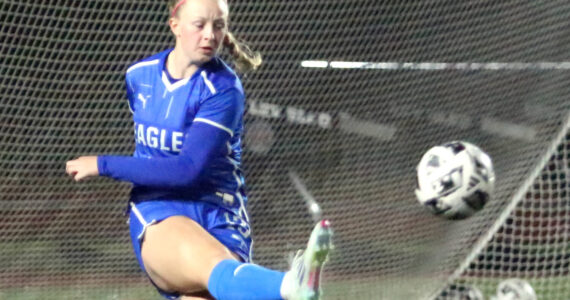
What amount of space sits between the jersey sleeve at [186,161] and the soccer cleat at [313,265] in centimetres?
52

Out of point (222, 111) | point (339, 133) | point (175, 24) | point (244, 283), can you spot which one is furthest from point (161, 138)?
point (339, 133)

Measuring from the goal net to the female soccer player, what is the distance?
6.35 feet

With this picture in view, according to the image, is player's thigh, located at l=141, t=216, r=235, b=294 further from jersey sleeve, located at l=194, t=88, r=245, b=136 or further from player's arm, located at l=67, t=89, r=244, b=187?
jersey sleeve, located at l=194, t=88, r=245, b=136

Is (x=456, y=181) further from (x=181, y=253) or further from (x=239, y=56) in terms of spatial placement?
(x=181, y=253)

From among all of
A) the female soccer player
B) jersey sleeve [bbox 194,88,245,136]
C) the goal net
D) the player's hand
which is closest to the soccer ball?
the female soccer player

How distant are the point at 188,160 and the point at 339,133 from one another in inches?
121

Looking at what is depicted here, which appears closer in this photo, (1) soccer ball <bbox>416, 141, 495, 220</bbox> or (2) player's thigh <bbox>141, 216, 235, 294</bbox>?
(2) player's thigh <bbox>141, 216, 235, 294</bbox>

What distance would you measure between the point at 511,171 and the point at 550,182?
0.70 ft

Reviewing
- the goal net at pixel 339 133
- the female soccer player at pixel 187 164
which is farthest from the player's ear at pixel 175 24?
the goal net at pixel 339 133

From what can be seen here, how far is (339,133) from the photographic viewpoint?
19.9 feet

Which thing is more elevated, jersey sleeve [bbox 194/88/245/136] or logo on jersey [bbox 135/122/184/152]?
jersey sleeve [bbox 194/88/245/136]

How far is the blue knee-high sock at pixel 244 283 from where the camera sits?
281 centimetres

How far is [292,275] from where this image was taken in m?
2.74

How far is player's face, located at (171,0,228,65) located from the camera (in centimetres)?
312
